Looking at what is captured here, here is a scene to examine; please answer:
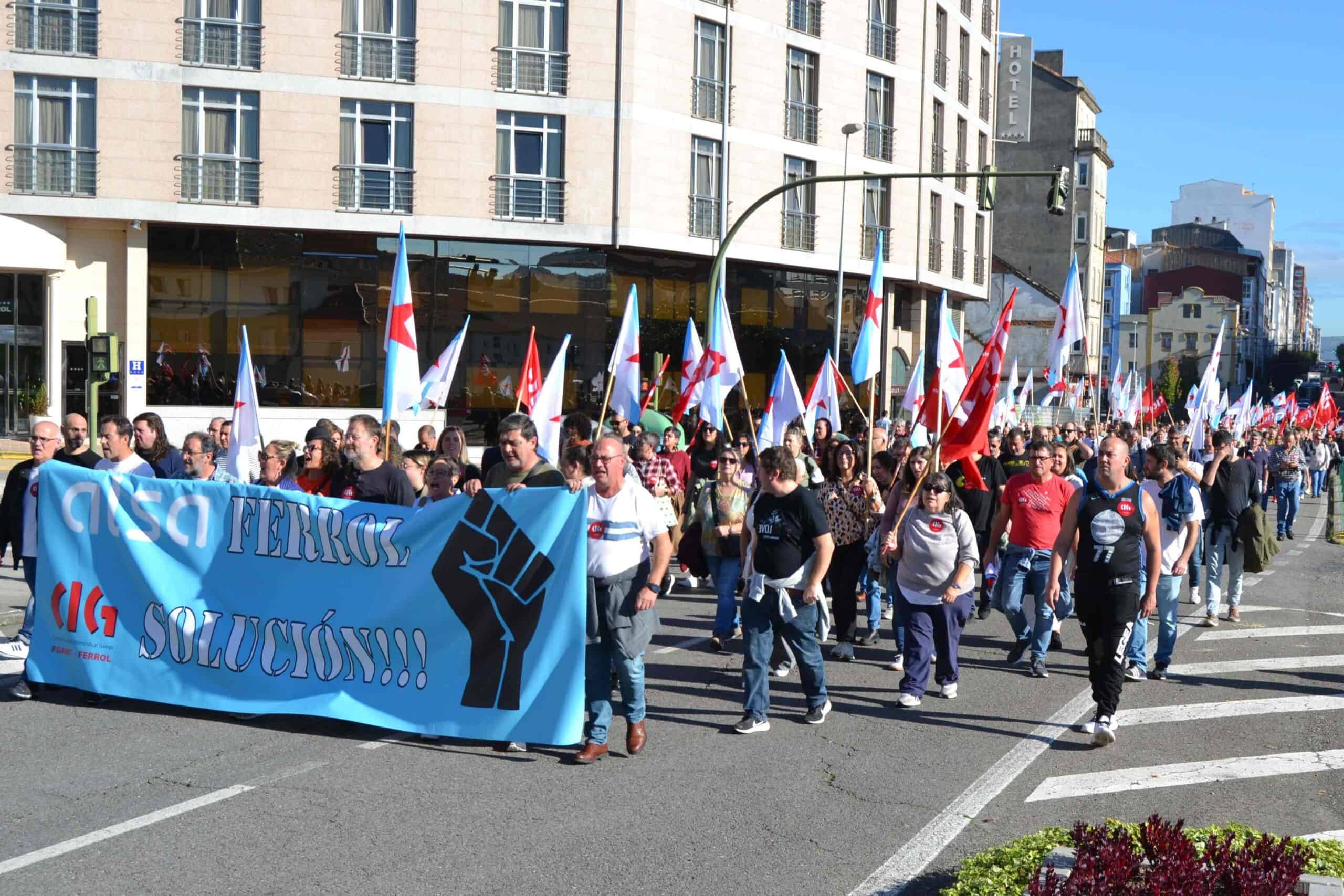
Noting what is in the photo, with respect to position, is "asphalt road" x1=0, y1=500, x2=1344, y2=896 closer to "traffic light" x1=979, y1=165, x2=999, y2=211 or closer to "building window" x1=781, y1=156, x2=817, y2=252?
"traffic light" x1=979, y1=165, x2=999, y2=211

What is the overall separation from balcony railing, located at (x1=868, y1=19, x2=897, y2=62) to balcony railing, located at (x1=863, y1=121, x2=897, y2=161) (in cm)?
194

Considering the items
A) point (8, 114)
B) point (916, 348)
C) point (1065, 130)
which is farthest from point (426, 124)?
point (1065, 130)

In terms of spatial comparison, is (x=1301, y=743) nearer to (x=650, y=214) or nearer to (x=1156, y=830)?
(x=1156, y=830)

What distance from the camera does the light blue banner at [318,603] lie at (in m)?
7.29

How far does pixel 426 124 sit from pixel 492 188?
2022 millimetres

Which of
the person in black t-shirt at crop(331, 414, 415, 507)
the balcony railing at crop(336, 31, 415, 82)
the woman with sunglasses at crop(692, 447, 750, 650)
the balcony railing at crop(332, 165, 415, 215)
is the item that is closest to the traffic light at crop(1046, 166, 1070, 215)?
the woman with sunglasses at crop(692, 447, 750, 650)

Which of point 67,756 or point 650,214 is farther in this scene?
point 650,214

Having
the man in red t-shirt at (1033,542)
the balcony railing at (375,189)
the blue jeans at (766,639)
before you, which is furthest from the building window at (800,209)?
the blue jeans at (766,639)

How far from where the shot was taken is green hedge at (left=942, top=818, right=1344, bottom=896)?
15.5ft

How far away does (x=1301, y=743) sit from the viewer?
799 cm

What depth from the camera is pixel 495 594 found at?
24.2ft

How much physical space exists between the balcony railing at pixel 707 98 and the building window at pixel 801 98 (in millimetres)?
2213

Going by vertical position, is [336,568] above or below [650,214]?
below

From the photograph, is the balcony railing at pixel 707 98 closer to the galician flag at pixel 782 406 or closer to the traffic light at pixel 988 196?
the traffic light at pixel 988 196
